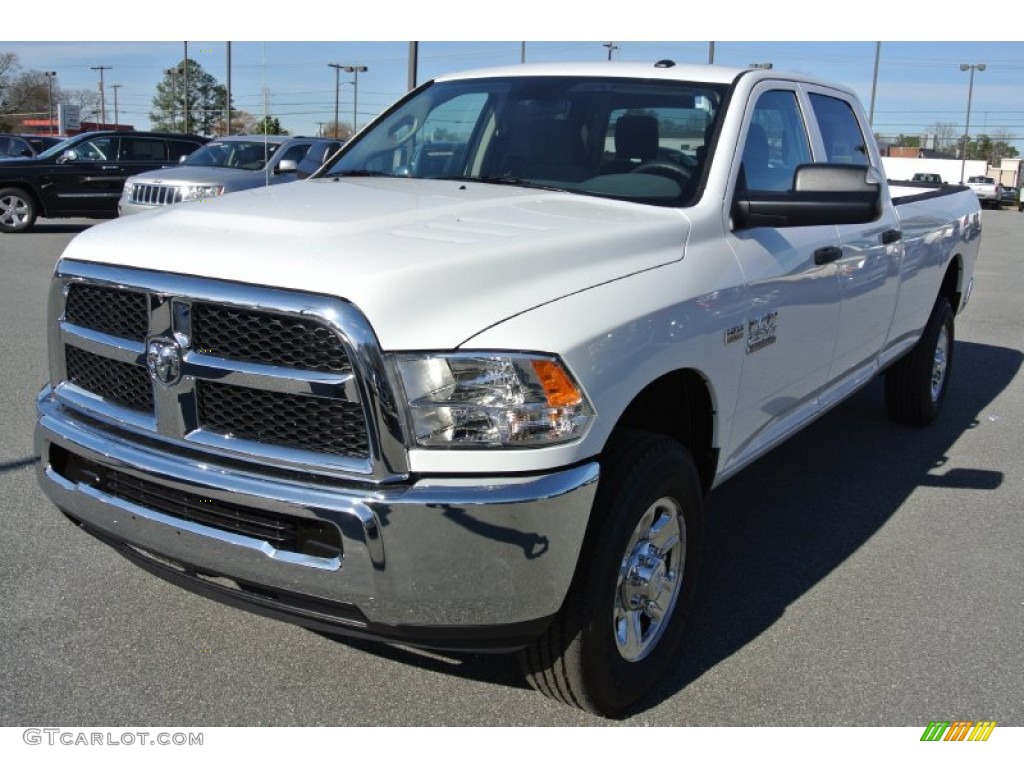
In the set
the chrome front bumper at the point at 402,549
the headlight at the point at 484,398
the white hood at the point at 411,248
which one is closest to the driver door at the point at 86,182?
the white hood at the point at 411,248

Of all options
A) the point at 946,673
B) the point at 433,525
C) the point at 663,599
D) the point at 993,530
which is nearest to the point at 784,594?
the point at 946,673

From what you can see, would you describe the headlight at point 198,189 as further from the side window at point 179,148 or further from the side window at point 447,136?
the side window at point 447,136

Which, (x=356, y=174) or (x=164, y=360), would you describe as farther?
(x=356, y=174)

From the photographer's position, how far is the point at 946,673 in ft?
11.1

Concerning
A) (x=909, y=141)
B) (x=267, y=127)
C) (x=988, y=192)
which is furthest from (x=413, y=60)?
(x=909, y=141)

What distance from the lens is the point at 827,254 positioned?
4.09 metres

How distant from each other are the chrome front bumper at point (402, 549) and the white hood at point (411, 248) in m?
0.39

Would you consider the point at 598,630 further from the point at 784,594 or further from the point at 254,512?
the point at 784,594

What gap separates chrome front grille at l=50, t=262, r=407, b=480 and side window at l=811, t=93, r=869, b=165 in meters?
2.93

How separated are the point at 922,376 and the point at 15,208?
1576 cm

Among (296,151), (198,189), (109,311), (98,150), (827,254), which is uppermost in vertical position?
(296,151)

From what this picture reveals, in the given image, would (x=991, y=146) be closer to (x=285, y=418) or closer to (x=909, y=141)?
(x=909, y=141)

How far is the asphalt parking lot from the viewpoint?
3.09m
